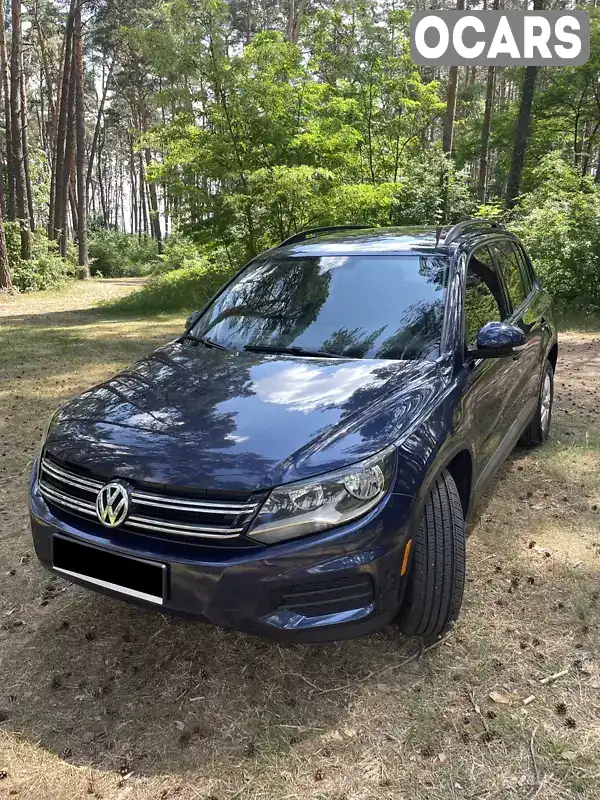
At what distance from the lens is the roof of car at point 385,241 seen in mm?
3639

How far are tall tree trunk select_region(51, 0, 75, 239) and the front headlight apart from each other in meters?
21.2

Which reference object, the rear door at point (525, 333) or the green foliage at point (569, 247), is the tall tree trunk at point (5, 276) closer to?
the green foliage at point (569, 247)

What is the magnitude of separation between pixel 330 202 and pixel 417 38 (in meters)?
5.13

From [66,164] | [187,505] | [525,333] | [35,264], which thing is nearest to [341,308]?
[525,333]

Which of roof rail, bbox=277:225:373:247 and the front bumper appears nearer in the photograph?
the front bumper

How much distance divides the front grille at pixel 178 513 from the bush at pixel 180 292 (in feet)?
36.1

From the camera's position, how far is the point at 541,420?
4992mm

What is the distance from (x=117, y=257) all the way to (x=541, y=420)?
26.6m

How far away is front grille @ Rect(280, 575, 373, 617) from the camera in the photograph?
2146 millimetres

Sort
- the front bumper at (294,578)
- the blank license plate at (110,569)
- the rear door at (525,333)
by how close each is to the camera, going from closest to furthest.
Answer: the front bumper at (294,578) → the blank license plate at (110,569) → the rear door at (525,333)

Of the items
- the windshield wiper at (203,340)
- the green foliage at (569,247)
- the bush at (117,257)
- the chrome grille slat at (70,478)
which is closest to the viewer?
the chrome grille slat at (70,478)

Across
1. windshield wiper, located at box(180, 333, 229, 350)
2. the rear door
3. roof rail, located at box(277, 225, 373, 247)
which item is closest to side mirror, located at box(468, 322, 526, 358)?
the rear door

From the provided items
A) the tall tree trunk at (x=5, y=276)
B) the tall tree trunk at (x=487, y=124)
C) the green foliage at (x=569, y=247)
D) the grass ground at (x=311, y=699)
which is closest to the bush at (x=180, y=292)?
the tall tree trunk at (x=5, y=276)

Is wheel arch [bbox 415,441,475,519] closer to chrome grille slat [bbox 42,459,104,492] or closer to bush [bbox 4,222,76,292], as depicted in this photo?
chrome grille slat [bbox 42,459,104,492]
